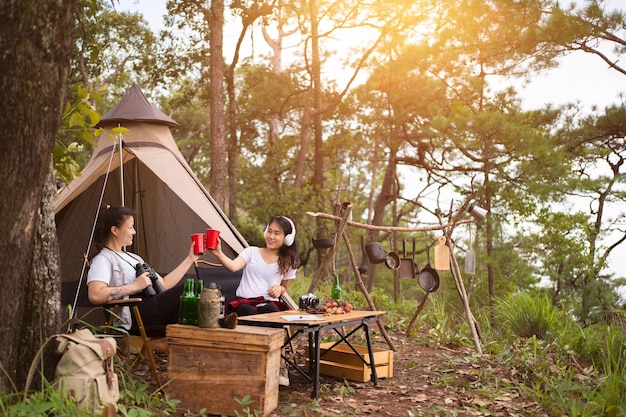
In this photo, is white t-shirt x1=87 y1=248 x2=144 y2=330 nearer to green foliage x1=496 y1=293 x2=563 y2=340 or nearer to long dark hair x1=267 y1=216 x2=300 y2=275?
long dark hair x1=267 y1=216 x2=300 y2=275

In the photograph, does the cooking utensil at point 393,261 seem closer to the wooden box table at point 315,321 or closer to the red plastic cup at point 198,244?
the wooden box table at point 315,321

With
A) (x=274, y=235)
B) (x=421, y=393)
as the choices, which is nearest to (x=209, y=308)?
(x=274, y=235)

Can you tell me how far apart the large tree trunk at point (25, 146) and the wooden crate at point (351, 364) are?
2044mm

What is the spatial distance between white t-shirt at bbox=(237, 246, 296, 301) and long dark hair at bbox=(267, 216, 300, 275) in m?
0.04

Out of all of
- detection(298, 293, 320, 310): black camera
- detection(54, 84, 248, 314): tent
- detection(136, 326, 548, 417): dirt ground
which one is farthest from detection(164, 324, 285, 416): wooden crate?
detection(54, 84, 248, 314): tent

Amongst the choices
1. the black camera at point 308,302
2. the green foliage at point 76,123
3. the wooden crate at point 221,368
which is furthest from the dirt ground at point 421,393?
the green foliage at point 76,123

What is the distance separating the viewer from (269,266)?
4.39m

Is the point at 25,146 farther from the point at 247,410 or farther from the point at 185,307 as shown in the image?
the point at 247,410

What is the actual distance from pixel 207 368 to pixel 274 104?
39.4 ft

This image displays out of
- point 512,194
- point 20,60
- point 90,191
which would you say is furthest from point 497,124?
point 20,60

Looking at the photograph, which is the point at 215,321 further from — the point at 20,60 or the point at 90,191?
the point at 90,191

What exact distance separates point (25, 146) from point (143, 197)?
3.75m

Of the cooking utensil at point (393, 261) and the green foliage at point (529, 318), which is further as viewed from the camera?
the green foliage at point (529, 318)

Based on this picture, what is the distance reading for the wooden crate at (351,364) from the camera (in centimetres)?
436
